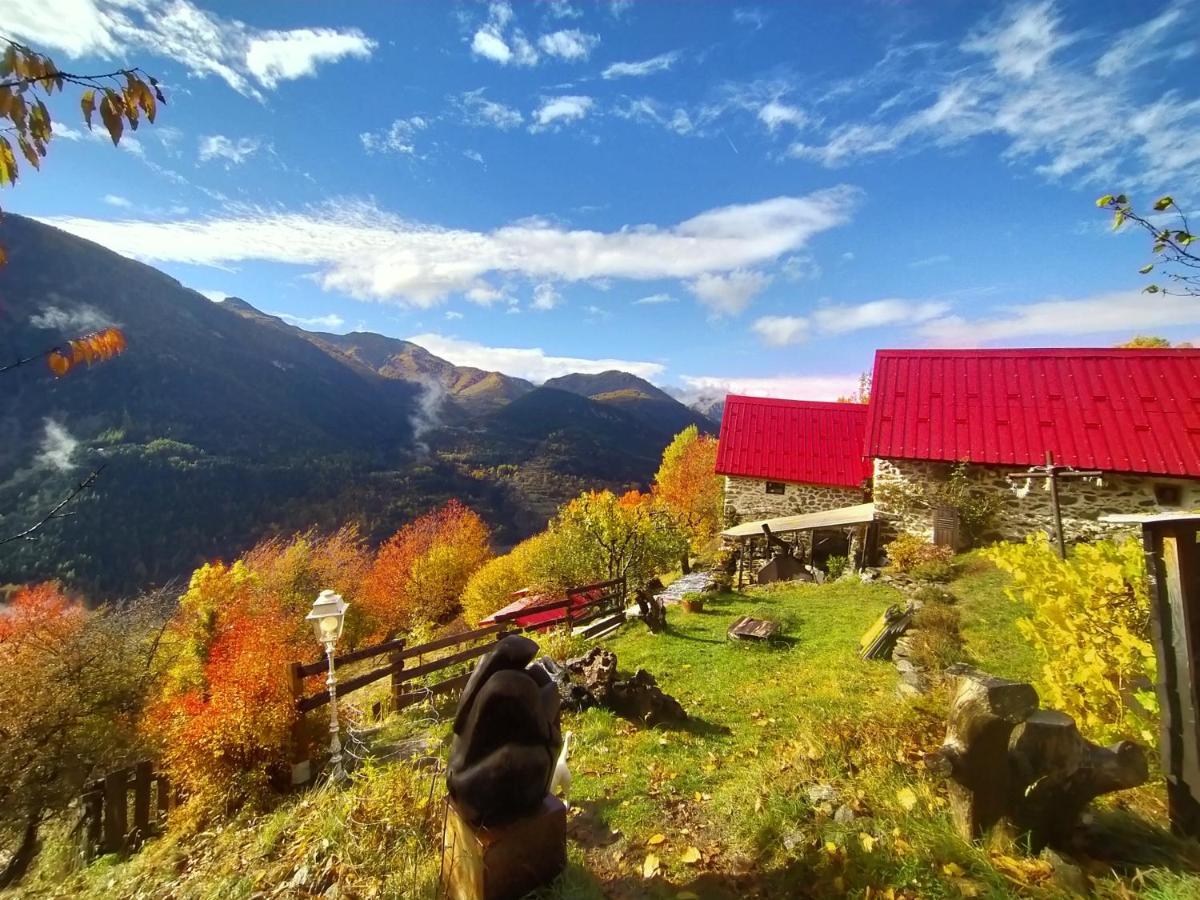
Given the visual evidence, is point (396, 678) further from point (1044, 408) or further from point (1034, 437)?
point (1044, 408)

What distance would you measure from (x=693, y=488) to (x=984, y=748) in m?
37.7

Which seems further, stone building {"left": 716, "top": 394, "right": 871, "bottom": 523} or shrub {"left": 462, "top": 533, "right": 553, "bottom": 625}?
shrub {"left": 462, "top": 533, "right": 553, "bottom": 625}

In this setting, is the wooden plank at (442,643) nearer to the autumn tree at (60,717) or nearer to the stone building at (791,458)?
the autumn tree at (60,717)

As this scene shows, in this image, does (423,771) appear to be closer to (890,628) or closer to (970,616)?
(890,628)

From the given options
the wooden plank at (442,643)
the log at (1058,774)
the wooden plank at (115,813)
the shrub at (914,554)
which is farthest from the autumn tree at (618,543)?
the log at (1058,774)

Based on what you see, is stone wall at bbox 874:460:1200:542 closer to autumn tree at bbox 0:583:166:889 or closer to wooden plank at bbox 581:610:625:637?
wooden plank at bbox 581:610:625:637

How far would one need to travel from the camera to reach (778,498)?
2014 centimetres

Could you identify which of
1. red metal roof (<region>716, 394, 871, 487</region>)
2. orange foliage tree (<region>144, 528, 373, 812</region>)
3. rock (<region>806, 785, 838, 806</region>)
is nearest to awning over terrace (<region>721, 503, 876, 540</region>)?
red metal roof (<region>716, 394, 871, 487</region>)

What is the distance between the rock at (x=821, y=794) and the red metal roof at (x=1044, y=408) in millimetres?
13261

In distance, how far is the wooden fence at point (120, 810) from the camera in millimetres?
7480

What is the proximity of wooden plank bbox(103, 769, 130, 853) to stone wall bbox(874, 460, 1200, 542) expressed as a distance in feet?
57.6

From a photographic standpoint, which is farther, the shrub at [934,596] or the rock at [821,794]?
the shrub at [934,596]

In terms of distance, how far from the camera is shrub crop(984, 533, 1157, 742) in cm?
390

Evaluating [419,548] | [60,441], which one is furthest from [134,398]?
[419,548]
